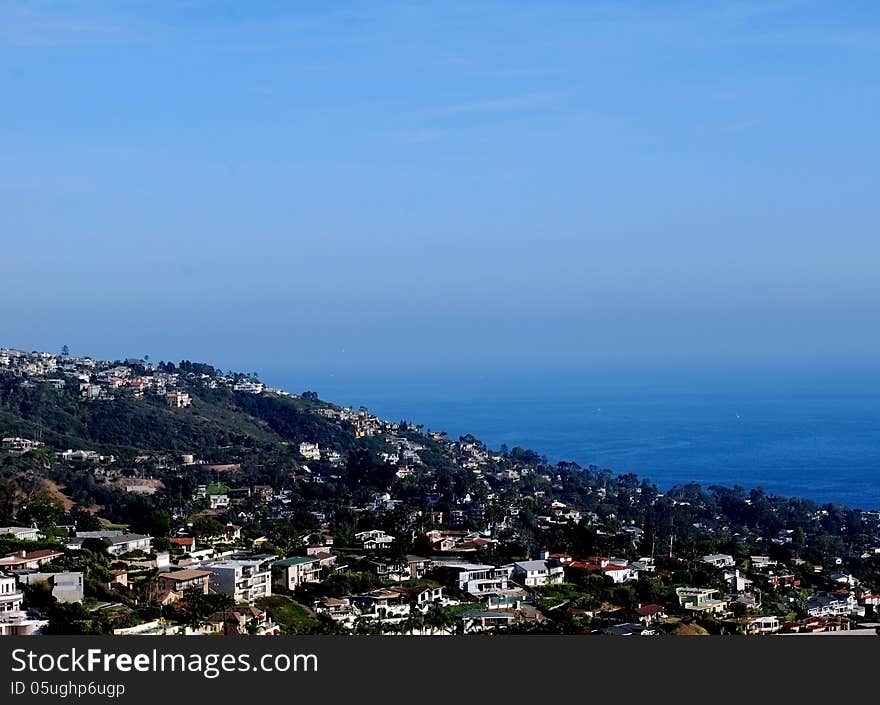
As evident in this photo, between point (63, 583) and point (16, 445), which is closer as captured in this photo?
point (63, 583)

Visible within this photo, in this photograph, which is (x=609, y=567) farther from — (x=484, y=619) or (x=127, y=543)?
(x=127, y=543)

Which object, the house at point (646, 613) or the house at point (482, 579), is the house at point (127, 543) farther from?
the house at point (646, 613)

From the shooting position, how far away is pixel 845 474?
Answer: 179ft

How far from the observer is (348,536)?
24.0 meters

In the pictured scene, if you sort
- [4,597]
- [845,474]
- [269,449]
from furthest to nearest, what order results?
[845,474]
[269,449]
[4,597]

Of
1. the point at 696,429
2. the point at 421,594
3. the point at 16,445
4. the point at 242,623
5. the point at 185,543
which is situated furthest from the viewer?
the point at 696,429

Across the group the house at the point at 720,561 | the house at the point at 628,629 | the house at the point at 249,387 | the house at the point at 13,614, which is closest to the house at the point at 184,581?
the house at the point at 13,614

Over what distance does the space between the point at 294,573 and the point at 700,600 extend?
6520mm

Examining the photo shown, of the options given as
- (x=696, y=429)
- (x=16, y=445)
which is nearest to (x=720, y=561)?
(x=16, y=445)

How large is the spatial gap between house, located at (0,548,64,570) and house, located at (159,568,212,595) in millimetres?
1783

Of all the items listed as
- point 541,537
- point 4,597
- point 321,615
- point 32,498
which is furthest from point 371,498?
point 4,597

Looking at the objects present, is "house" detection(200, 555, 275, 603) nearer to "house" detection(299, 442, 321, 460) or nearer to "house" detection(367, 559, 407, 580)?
"house" detection(367, 559, 407, 580)

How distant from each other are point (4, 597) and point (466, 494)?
716 inches

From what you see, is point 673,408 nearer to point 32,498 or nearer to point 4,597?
point 32,498
